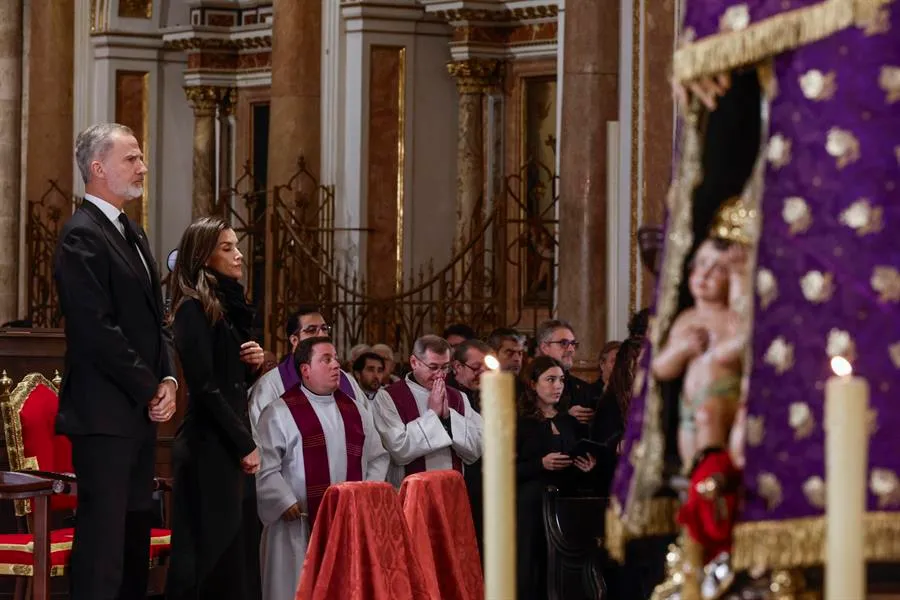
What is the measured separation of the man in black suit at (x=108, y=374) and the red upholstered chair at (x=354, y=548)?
3.89 ft

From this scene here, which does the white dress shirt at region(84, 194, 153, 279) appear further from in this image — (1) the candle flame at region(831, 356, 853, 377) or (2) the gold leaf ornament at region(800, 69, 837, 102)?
(1) the candle flame at region(831, 356, 853, 377)

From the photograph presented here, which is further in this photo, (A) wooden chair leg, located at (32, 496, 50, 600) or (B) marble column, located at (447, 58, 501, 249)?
(B) marble column, located at (447, 58, 501, 249)

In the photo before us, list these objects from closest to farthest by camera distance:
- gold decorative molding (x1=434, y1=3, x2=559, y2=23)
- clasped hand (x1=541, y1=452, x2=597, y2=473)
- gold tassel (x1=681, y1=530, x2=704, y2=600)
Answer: gold tassel (x1=681, y1=530, x2=704, y2=600) < clasped hand (x1=541, y1=452, x2=597, y2=473) < gold decorative molding (x1=434, y1=3, x2=559, y2=23)

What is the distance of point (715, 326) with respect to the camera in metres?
3.50

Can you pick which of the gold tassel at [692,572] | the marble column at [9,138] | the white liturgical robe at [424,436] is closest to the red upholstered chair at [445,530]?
the white liturgical robe at [424,436]

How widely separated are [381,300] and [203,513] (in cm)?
792

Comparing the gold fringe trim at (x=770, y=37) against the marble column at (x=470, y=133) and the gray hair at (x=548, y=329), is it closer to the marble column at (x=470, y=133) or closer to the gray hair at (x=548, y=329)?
the gray hair at (x=548, y=329)

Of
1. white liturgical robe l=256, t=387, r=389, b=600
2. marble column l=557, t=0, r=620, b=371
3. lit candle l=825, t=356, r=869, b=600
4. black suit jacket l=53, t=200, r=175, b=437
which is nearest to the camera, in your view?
lit candle l=825, t=356, r=869, b=600

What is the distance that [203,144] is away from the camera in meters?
22.0

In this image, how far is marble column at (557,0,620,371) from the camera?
504 inches

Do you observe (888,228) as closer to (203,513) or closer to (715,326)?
(715,326)

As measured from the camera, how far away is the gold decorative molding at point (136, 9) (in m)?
21.9

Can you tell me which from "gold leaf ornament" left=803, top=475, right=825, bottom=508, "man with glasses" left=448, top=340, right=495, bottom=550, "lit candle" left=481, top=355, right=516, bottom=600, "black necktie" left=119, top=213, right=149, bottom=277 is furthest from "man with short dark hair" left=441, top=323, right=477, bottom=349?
"lit candle" left=481, top=355, right=516, bottom=600

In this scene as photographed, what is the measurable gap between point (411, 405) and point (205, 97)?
13208mm
